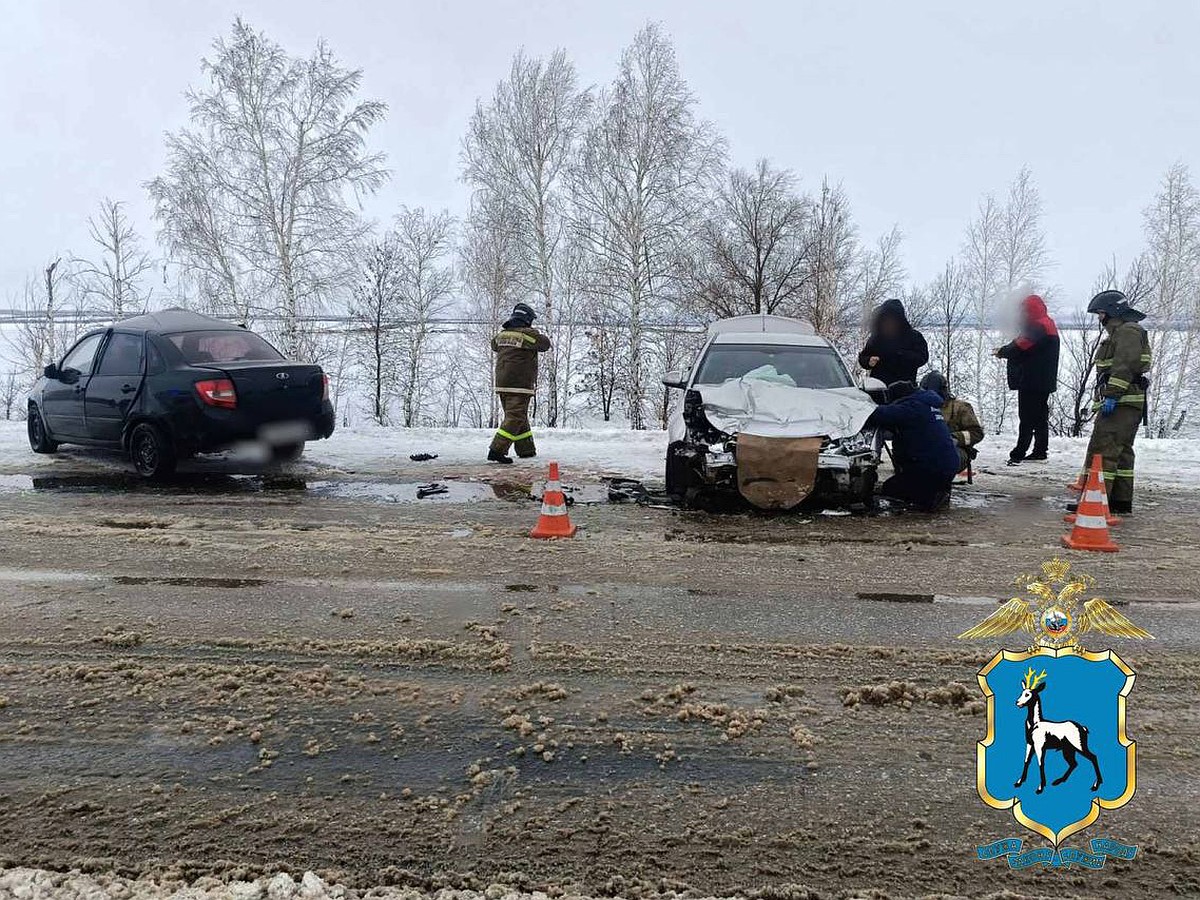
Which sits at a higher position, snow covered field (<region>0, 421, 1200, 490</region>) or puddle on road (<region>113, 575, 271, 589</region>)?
snow covered field (<region>0, 421, 1200, 490</region>)

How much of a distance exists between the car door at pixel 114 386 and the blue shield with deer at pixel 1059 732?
8284 mm

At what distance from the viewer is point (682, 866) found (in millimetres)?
1839

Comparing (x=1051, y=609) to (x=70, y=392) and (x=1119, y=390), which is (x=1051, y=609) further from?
(x=70, y=392)

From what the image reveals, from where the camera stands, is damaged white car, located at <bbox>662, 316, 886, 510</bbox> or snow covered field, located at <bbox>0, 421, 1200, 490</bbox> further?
snow covered field, located at <bbox>0, 421, 1200, 490</bbox>

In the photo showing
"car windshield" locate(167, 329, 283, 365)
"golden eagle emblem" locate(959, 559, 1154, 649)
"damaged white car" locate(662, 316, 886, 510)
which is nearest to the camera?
"golden eagle emblem" locate(959, 559, 1154, 649)

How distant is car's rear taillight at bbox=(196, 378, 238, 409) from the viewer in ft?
23.6

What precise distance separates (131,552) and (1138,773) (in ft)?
17.6

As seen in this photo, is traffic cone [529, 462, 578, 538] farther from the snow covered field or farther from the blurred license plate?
the blurred license plate

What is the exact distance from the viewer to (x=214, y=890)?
1734mm

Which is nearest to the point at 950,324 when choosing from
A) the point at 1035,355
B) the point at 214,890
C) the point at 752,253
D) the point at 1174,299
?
the point at 1174,299

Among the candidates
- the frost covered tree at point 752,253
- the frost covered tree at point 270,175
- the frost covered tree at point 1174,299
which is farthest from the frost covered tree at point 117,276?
the frost covered tree at point 1174,299

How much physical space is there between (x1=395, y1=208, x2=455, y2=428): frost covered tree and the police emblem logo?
26098 millimetres

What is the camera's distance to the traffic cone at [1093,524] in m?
5.04

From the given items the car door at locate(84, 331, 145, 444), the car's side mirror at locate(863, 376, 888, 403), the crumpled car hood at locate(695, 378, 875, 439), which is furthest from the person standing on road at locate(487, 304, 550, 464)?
the car door at locate(84, 331, 145, 444)
